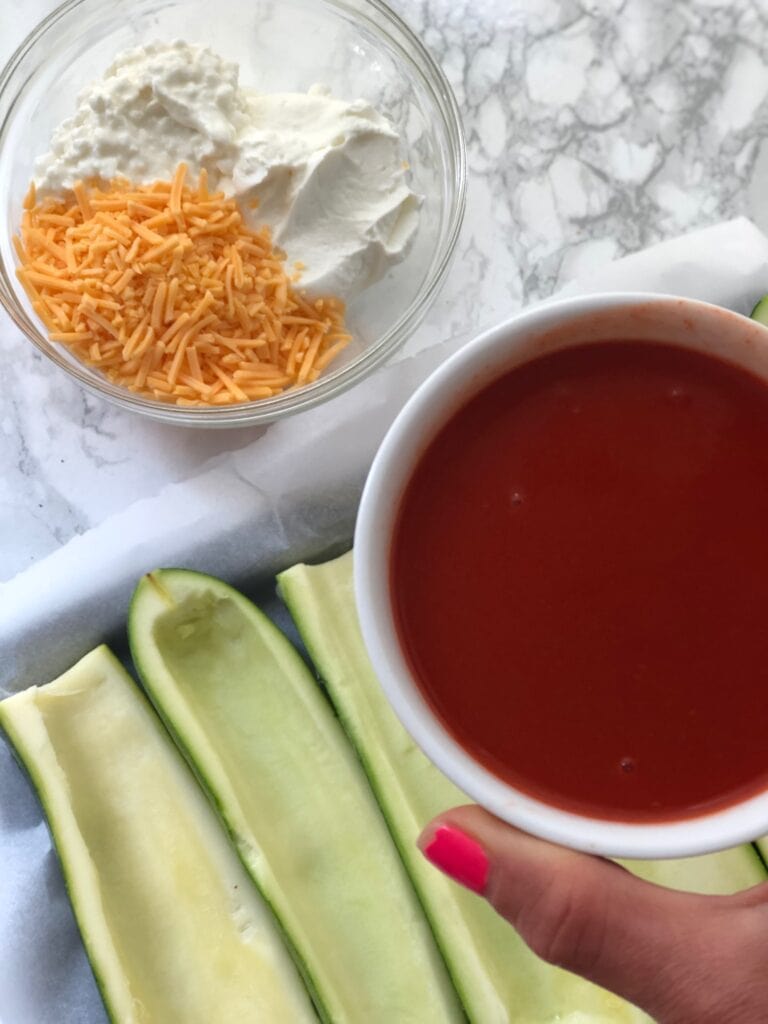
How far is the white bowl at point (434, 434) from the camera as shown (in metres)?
0.72

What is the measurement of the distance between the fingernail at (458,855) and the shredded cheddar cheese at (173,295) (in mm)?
472

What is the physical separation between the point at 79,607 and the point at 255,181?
1.55ft

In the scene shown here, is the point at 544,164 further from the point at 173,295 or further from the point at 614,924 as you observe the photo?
the point at 614,924

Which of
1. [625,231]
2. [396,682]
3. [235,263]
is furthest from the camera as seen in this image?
[625,231]

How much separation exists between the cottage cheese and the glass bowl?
2.3 inches

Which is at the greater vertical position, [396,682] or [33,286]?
[33,286]

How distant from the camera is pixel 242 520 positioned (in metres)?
1.12

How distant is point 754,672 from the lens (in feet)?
2.42

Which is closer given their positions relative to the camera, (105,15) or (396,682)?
(396,682)

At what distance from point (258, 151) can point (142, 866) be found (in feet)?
2.35

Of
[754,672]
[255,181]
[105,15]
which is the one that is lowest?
[754,672]

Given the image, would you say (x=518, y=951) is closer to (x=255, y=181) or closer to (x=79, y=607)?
(x=79, y=607)

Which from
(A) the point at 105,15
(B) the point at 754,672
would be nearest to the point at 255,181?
(A) the point at 105,15

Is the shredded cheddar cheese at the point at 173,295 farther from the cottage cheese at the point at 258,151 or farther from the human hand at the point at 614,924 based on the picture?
the human hand at the point at 614,924
